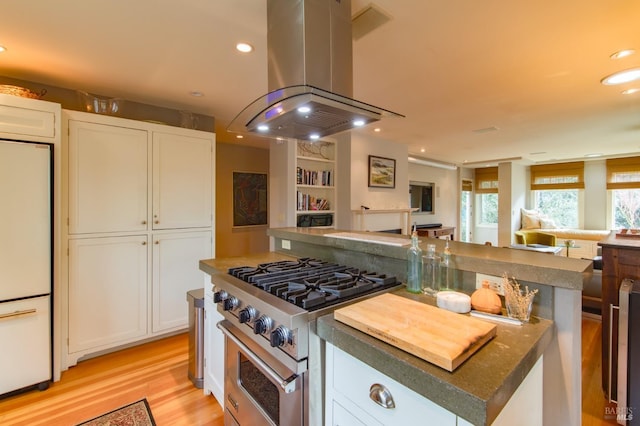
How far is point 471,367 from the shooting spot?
72 centimetres

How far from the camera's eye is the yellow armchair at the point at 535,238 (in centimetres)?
615

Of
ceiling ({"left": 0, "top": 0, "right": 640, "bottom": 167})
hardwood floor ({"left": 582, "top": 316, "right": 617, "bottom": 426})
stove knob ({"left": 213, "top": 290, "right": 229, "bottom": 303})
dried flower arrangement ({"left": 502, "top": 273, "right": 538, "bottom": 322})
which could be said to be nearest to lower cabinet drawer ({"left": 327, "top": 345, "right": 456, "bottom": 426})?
dried flower arrangement ({"left": 502, "top": 273, "right": 538, "bottom": 322})

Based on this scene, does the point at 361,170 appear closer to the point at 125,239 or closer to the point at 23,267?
the point at 125,239

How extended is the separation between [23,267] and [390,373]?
267 centimetres

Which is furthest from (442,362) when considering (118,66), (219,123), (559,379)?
(219,123)

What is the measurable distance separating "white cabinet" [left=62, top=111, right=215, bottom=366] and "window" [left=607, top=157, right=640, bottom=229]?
8602mm

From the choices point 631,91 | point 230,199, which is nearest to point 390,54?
point 631,91

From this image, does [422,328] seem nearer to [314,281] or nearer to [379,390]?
[379,390]

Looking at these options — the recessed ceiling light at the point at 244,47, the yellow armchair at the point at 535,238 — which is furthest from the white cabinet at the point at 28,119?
the yellow armchair at the point at 535,238

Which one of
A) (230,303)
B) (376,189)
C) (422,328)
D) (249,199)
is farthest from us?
(249,199)

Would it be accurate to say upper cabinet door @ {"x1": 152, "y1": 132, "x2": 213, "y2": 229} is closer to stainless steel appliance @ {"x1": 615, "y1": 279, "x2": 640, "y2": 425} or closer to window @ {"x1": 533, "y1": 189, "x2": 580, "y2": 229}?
stainless steel appliance @ {"x1": 615, "y1": 279, "x2": 640, "y2": 425}

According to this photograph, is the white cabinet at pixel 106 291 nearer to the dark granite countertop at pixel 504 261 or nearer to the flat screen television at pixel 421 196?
the dark granite countertop at pixel 504 261

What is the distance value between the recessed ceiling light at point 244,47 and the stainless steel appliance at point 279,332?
4.79ft

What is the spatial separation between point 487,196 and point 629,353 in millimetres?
7604
